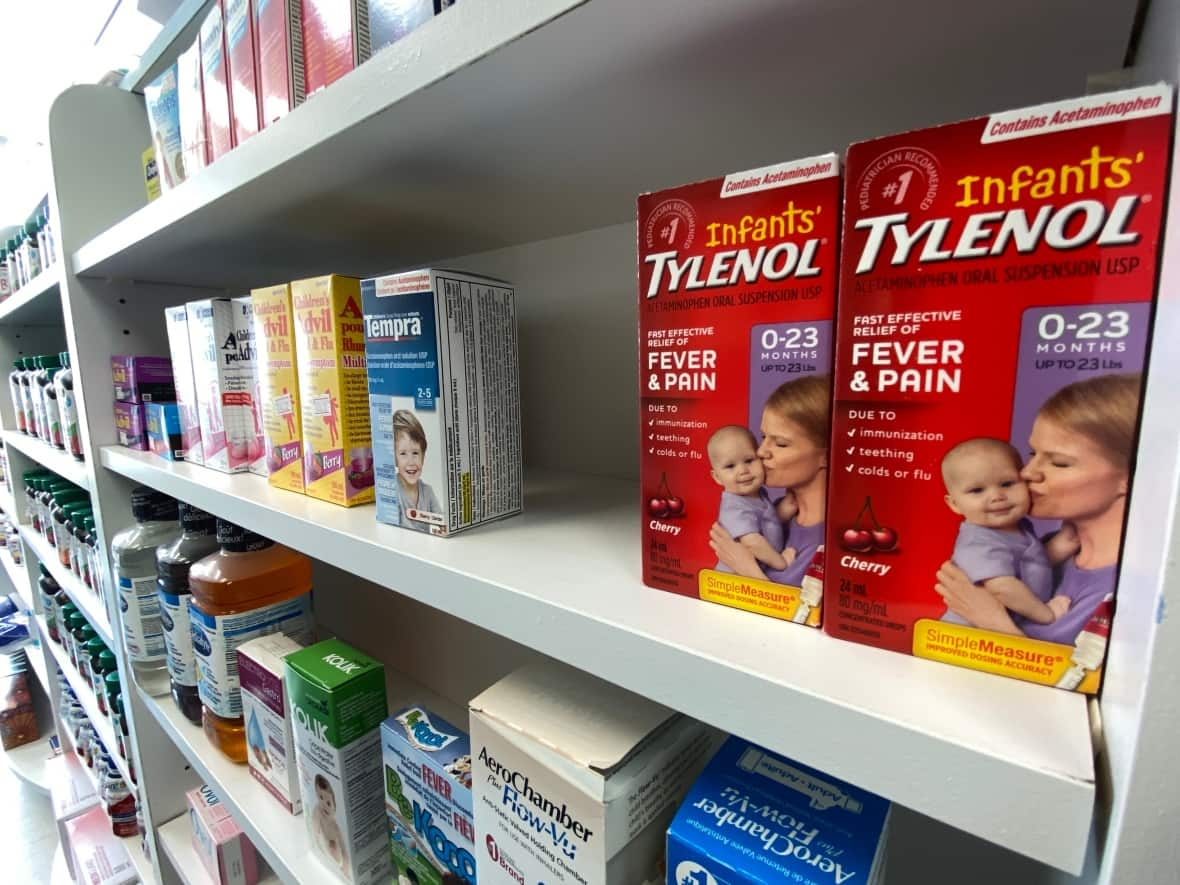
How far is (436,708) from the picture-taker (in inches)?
35.9

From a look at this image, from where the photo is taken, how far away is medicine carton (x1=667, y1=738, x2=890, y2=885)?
1.01 feet

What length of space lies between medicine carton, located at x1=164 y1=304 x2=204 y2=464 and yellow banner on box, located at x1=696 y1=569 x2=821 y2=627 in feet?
2.62

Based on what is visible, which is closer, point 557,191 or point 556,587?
point 556,587

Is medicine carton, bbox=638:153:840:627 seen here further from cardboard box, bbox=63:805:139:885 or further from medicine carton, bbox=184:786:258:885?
cardboard box, bbox=63:805:139:885

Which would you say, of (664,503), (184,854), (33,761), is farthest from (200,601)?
(33,761)

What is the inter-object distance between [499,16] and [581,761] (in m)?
0.45

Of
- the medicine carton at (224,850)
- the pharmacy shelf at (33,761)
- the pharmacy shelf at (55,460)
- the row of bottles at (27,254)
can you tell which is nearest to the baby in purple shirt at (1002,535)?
the medicine carton at (224,850)

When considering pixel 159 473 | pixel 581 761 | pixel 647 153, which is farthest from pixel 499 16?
pixel 159 473

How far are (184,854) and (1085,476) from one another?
146cm

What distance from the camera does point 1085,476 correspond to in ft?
0.73

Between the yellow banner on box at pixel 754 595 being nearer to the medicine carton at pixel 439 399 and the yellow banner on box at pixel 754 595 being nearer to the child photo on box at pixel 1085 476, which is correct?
the child photo on box at pixel 1085 476

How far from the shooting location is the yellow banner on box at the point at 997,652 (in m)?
0.24

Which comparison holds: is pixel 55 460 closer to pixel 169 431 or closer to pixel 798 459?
pixel 169 431

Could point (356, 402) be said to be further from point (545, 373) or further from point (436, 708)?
point (436, 708)
